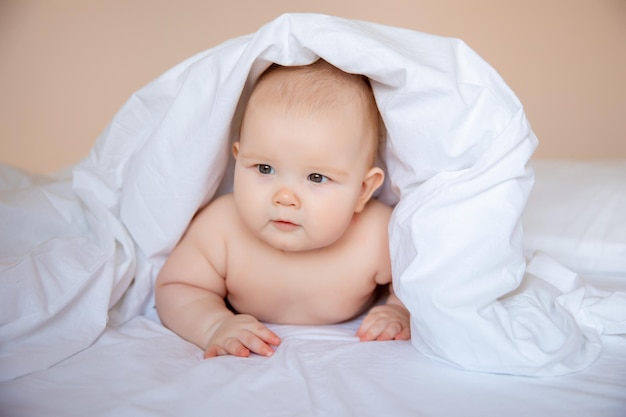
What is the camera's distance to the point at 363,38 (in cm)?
101

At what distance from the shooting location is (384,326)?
106 cm

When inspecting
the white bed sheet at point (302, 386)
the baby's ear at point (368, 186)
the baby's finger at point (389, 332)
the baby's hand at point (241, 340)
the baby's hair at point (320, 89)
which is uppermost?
the baby's hair at point (320, 89)

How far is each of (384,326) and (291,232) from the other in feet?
0.74

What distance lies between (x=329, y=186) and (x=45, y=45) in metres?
1.90

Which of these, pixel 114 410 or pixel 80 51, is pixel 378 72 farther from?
pixel 80 51

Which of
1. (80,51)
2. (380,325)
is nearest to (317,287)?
(380,325)

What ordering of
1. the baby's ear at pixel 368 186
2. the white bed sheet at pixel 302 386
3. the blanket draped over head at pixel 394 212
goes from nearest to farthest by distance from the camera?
the white bed sheet at pixel 302 386 < the blanket draped over head at pixel 394 212 < the baby's ear at pixel 368 186

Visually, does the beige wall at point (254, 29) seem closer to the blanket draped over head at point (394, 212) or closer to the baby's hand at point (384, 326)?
the blanket draped over head at point (394, 212)

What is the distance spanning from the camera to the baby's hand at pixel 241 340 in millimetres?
965

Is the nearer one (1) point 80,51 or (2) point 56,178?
(2) point 56,178

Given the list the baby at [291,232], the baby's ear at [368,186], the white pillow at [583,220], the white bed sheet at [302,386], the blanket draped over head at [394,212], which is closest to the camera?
the white bed sheet at [302,386]

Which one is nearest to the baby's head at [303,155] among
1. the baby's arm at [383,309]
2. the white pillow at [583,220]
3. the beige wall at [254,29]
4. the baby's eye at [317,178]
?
the baby's eye at [317,178]

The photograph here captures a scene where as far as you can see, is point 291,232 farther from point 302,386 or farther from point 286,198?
point 302,386

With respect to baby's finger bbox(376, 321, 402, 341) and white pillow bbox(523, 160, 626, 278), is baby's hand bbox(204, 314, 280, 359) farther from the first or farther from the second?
white pillow bbox(523, 160, 626, 278)
